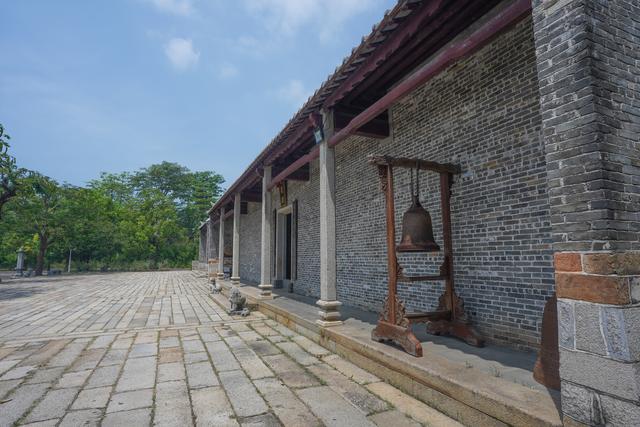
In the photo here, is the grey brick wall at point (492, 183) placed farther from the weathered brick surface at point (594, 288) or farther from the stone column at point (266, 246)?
the stone column at point (266, 246)

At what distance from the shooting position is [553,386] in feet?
8.14

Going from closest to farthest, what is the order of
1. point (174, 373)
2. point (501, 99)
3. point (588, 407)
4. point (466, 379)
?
point (588, 407), point (466, 379), point (174, 373), point (501, 99)

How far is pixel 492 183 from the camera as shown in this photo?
4.14 metres

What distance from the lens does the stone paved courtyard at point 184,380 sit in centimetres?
274

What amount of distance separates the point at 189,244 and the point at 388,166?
110 ft

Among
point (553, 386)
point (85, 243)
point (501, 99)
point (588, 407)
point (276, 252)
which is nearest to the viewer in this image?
point (588, 407)

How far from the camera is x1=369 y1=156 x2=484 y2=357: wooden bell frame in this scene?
361cm

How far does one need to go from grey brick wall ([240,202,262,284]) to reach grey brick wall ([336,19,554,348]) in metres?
9.10

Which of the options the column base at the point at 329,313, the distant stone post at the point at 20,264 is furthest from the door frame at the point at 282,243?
the distant stone post at the point at 20,264

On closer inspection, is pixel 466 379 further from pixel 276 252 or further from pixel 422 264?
pixel 276 252

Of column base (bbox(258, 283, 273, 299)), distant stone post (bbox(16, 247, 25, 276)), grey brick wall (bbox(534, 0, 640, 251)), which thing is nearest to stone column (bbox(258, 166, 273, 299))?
column base (bbox(258, 283, 273, 299))

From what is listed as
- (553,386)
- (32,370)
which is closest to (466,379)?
(553,386)

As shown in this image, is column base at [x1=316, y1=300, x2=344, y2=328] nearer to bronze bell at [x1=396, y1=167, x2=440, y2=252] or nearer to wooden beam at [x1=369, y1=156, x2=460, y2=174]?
bronze bell at [x1=396, y1=167, x2=440, y2=252]

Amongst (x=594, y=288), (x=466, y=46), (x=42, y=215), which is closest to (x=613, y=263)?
(x=594, y=288)
